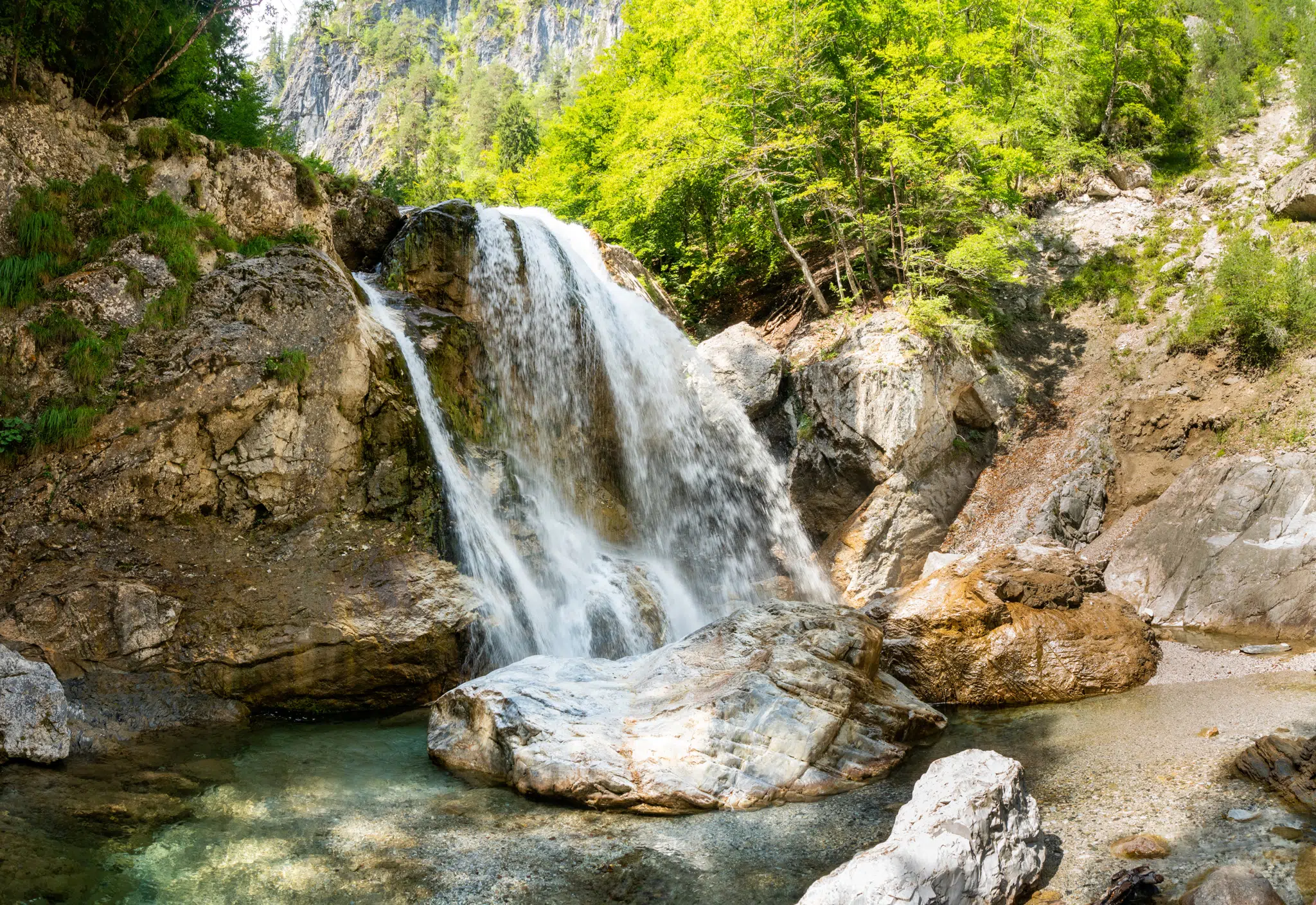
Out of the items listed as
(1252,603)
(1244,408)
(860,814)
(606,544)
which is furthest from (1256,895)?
(1244,408)

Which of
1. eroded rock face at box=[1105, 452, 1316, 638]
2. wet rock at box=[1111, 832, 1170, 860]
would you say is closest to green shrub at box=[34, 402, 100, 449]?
wet rock at box=[1111, 832, 1170, 860]

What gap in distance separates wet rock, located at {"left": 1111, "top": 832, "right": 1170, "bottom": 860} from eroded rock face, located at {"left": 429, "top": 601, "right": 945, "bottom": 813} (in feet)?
6.77

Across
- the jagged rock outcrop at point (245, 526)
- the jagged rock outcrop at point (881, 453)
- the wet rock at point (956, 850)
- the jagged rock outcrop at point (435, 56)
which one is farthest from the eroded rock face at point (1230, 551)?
the jagged rock outcrop at point (435, 56)

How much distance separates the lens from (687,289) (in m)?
20.2

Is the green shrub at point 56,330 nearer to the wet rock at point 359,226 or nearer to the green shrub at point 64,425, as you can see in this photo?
the green shrub at point 64,425

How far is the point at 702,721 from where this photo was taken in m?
6.68

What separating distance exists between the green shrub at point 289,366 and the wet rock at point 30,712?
4037mm

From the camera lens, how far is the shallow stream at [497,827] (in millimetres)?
4711

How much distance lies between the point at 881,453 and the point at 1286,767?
9373mm

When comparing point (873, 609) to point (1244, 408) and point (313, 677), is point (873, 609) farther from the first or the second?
point (1244, 408)

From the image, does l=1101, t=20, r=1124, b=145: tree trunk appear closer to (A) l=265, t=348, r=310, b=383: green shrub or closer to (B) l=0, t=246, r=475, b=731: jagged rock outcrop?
(B) l=0, t=246, r=475, b=731: jagged rock outcrop

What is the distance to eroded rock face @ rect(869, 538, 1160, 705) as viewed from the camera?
8734 mm

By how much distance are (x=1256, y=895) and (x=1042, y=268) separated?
18346 mm

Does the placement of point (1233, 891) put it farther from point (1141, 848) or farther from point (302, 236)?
point (302, 236)
